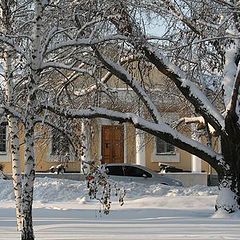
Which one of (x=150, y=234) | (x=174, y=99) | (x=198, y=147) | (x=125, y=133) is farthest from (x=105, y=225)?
(x=125, y=133)

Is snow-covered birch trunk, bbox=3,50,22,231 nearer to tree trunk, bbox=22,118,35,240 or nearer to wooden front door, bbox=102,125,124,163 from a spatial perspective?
tree trunk, bbox=22,118,35,240

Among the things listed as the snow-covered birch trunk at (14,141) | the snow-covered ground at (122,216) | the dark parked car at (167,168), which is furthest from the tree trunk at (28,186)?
the dark parked car at (167,168)

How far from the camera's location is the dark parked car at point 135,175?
103ft

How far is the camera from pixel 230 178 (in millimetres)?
18125

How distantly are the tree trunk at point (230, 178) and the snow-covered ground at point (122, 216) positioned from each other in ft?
1.82

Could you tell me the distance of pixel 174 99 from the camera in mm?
25547

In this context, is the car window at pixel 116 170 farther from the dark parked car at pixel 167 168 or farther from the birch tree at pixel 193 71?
the birch tree at pixel 193 71

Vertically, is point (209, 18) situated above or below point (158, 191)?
above

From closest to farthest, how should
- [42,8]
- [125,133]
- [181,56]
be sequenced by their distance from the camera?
[42,8]
[181,56]
[125,133]

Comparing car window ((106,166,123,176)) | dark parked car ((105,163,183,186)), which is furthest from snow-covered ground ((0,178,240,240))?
car window ((106,166,123,176))

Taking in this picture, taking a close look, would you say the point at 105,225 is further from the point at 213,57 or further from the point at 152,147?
the point at 152,147

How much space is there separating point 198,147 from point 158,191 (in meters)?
9.67

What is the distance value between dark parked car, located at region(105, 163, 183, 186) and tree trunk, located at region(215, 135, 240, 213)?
12.9 metres

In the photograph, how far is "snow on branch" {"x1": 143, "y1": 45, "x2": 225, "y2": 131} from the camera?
1778cm
